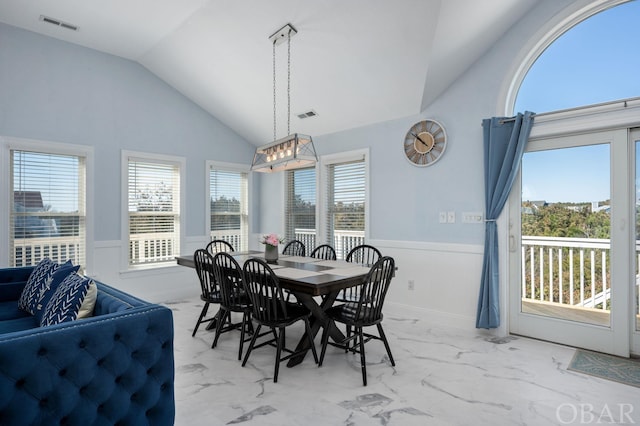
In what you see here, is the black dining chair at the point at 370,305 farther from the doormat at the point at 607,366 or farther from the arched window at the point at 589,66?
the arched window at the point at 589,66

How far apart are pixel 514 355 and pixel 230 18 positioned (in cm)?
432

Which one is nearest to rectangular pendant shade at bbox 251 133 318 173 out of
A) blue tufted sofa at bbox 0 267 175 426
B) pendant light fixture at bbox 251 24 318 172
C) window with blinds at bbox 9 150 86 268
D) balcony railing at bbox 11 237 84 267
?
pendant light fixture at bbox 251 24 318 172

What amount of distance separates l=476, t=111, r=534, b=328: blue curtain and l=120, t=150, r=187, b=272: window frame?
4.14 m

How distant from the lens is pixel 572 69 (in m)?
3.35

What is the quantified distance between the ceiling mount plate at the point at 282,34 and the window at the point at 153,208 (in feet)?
7.98

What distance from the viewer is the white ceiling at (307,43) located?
326 centimetres

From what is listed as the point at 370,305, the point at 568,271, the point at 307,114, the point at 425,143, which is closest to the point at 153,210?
the point at 307,114

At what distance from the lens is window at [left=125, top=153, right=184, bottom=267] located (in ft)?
16.1

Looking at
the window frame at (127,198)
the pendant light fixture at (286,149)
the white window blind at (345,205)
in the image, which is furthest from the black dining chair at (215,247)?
the white window blind at (345,205)

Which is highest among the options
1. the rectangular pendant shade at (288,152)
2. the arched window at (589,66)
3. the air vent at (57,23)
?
the air vent at (57,23)

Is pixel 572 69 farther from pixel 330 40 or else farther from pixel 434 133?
pixel 330 40

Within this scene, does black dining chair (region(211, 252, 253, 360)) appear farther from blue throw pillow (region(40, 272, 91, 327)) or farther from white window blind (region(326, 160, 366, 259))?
white window blind (region(326, 160, 366, 259))

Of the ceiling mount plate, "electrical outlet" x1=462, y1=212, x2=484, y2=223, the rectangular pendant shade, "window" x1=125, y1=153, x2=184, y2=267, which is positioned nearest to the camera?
the rectangular pendant shade

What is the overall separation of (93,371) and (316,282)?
4.90ft
